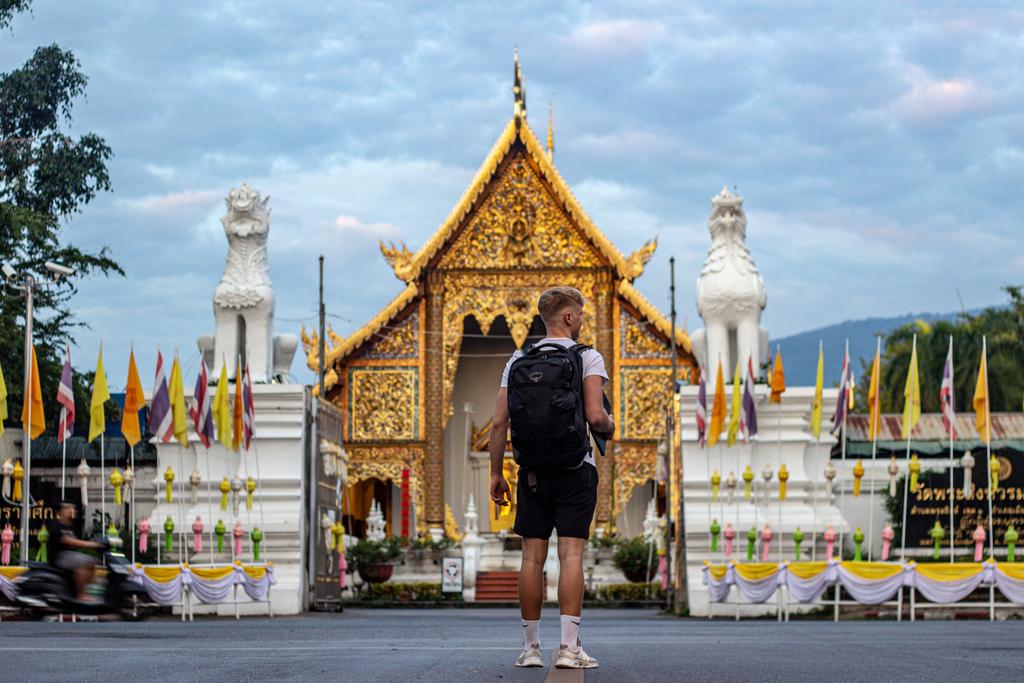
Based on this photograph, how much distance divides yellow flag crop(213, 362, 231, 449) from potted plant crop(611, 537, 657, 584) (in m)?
8.57

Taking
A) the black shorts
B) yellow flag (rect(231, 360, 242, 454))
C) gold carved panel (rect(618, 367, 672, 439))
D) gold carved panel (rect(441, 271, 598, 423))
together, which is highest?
gold carved panel (rect(441, 271, 598, 423))

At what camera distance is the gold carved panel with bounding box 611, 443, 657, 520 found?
1268 inches

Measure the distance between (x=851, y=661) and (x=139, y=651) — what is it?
3.85 meters

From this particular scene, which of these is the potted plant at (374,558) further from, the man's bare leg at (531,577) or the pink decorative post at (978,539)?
the man's bare leg at (531,577)

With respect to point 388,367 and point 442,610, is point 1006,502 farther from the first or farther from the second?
point 388,367

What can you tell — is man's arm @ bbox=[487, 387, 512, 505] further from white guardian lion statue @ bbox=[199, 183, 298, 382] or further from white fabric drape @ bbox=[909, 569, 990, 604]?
white guardian lion statue @ bbox=[199, 183, 298, 382]

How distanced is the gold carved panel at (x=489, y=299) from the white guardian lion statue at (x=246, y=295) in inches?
274

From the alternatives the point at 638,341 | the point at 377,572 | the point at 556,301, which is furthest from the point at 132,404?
the point at 556,301

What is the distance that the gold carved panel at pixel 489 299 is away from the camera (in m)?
33.2

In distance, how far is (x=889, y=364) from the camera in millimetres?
43500

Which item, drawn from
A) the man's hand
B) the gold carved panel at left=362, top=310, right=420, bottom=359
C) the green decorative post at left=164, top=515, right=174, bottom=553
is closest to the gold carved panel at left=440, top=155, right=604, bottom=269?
the gold carved panel at left=362, top=310, right=420, bottom=359

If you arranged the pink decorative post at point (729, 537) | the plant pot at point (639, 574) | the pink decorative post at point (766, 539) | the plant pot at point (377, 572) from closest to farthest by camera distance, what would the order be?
the pink decorative post at point (766, 539) < the pink decorative post at point (729, 537) < the plant pot at point (639, 574) < the plant pot at point (377, 572)

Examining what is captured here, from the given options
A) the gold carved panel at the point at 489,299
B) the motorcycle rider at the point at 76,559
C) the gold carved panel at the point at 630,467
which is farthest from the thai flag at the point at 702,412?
the motorcycle rider at the point at 76,559

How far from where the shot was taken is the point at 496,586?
3148 cm
